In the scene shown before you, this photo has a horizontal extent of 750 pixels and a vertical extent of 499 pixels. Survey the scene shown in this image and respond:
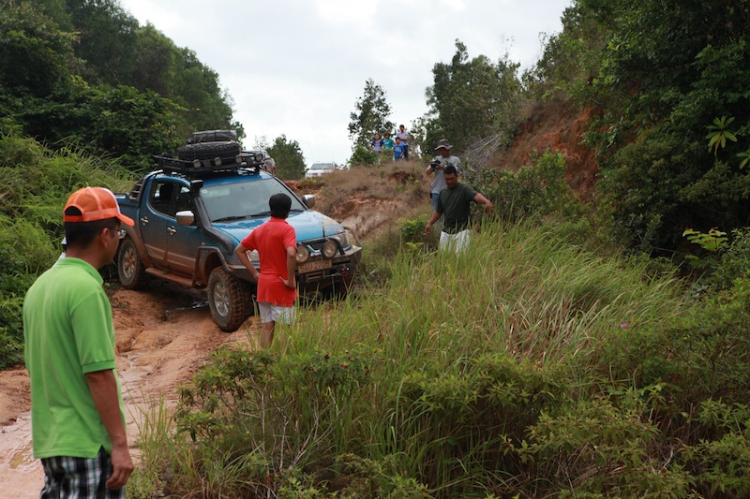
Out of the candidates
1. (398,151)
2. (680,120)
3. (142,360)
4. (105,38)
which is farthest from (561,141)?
(105,38)

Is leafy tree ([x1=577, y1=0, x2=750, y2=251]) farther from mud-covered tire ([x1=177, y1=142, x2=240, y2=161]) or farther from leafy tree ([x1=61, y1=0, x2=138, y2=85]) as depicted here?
leafy tree ([x1=61, y1=0, x2=138, y2=85])

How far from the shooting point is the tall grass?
15.1 ft

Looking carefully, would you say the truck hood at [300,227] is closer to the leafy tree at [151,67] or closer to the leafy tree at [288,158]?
the leafy tree at [288,158]

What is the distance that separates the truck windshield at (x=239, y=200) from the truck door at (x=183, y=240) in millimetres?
245

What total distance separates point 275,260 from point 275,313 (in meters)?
0.47

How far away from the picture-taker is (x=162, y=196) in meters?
11.2

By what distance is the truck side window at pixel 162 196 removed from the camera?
434 inches

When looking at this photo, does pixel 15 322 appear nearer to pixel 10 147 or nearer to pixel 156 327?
pixel 156 327

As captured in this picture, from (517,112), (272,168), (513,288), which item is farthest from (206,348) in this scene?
(517,112)

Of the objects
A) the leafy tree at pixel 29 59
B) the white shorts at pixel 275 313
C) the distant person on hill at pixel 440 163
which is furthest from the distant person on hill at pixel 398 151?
the white shorts at pixel 275 313

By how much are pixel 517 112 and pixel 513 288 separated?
1770 centimetres

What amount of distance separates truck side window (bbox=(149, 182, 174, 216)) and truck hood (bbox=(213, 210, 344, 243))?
1.48 m

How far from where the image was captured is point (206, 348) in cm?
877

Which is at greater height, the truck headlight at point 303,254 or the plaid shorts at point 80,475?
the truck headlight at point 303,254
